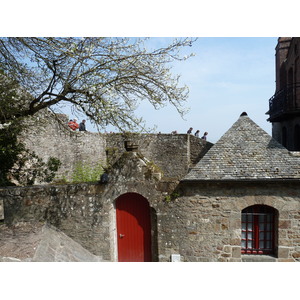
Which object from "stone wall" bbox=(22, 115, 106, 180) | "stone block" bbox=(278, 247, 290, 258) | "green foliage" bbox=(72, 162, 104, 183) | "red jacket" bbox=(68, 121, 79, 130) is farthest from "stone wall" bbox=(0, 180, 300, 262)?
"red jacket" bbox=(68, 121, 79, 130)

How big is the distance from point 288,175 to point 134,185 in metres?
3.97

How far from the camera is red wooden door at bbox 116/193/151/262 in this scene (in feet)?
23.6

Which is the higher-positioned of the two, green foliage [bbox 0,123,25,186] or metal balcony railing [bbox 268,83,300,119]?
metal balcony railing [bbox 268,83,300,119]

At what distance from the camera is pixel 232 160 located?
6879 millimetres

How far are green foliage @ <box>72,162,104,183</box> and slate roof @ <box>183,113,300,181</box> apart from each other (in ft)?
27.5

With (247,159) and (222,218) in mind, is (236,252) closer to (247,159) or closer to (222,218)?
(222,218)

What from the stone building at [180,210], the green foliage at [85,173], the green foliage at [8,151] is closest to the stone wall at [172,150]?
the green foliage at [85,173]

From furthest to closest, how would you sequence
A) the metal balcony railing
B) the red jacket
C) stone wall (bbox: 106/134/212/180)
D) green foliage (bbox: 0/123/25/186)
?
stone wall (bbox: 106/134/212/180) → the red jacket → the metal balcony railing → green foliage (bbox: 0/123/25/186)

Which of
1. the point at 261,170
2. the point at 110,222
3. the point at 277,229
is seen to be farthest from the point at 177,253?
the point at 261,170

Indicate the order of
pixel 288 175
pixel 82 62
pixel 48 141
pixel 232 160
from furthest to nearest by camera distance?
1. pixel 48 141
2. pixel 232 160
3. pixel 288 175
4. pixel 82 62

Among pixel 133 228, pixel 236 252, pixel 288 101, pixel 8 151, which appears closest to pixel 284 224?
pixel 236 252

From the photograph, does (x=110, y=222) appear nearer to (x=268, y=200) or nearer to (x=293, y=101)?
(x=268, y=200)

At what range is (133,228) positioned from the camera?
729 centimetres

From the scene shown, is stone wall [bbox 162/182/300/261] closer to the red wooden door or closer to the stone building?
the stone building
